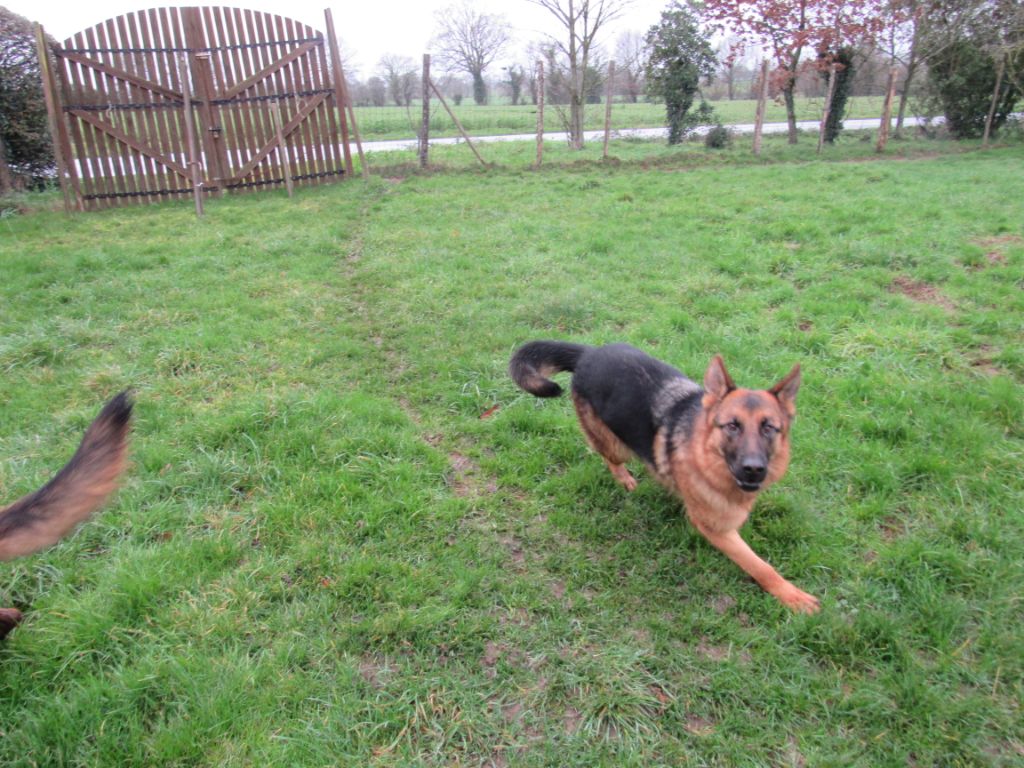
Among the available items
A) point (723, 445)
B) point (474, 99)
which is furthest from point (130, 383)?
point (474, 99)

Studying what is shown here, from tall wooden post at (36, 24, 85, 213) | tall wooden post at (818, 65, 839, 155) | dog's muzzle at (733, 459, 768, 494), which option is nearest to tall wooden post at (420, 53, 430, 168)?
tall wooden post at (36, 24, 85, 213)

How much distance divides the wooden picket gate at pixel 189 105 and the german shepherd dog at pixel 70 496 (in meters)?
9.49

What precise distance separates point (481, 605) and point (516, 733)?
0.67 meters

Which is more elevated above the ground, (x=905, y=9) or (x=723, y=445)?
(x=905, y=9)

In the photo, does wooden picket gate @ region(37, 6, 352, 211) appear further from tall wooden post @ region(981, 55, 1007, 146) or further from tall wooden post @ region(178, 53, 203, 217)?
tall wooden post @ region(981, 55, 1007, 146)

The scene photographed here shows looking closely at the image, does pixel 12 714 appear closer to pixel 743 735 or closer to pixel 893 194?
pixel 743 735

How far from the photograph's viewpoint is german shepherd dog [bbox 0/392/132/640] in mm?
2328

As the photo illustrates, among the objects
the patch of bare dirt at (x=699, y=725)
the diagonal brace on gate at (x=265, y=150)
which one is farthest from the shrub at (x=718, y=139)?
the patch of bare dirt at (x=699, y=725)

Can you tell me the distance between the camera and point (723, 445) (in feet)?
9.84

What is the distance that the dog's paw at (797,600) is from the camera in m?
2.83

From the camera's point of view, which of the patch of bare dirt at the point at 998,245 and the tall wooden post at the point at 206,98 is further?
the tall wooden post at the point at 206,98

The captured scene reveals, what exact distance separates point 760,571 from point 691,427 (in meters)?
0.79

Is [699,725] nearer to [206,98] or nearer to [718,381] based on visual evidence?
[718,381]

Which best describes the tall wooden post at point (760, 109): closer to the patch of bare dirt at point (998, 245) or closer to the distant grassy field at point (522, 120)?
the patch of bare dirt at point (998, 245)
